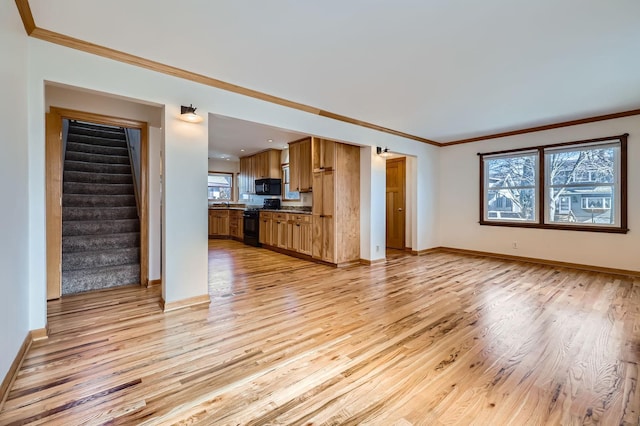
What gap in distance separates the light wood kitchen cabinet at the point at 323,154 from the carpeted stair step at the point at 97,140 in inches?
150

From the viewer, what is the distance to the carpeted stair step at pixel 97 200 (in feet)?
13.9

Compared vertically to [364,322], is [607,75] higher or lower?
higher

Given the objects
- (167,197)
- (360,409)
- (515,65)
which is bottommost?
(360,409)

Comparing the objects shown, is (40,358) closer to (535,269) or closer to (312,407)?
(312,407)

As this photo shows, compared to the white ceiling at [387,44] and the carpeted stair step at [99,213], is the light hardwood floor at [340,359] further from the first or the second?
the white ceiling at [387,44]

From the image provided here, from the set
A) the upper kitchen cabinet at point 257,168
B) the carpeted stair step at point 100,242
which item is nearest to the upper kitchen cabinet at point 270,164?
the upper kitchen cabinet at point 257,168

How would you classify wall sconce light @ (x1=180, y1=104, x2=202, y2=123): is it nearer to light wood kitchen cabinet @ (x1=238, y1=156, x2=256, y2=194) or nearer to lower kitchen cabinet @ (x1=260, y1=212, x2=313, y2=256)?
lower kitchen cabinet @ (x1=260, y1=212, x2=313, y2=256)

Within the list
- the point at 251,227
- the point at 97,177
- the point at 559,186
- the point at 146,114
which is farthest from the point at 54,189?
the point at 559,186

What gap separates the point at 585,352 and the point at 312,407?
2.12m

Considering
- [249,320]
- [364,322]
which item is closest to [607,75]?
[364,322]

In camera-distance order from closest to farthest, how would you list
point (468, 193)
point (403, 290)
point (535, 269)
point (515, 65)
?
point (515, 65)
point (403, 290)
point (535, 269)
point (468, 193)

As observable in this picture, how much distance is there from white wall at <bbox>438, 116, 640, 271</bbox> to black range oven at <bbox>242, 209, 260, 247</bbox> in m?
4.44

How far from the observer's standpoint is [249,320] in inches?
104

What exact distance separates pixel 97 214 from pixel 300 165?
368cm
